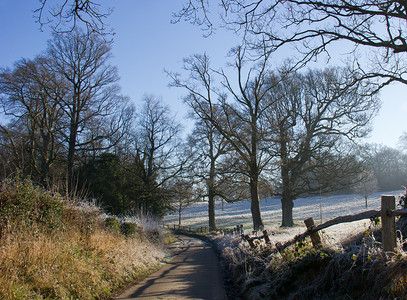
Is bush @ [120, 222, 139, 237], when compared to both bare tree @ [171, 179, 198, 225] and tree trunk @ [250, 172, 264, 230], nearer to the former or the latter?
tree trunk @ [250, 172, 264, 230]

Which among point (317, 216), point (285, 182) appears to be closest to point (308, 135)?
point (285, 182)

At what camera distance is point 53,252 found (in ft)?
23.0

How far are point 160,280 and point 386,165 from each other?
4201 cm

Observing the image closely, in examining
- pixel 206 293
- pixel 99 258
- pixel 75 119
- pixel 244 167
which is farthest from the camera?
pixel 75 119

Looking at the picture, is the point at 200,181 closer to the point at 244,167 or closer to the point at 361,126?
the point at 244,167

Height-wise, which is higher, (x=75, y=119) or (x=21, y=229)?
(x=75, y=119)

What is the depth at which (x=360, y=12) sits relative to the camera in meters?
7.32

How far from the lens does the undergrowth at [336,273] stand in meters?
4.46

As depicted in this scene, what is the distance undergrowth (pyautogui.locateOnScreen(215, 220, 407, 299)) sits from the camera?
4457 mm

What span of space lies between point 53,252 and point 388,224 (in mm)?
6484

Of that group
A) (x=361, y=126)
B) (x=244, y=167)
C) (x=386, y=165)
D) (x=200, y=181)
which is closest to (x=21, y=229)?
(x=244, y=167)

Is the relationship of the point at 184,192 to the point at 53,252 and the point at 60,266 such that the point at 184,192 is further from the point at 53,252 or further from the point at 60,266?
the point at 60,266

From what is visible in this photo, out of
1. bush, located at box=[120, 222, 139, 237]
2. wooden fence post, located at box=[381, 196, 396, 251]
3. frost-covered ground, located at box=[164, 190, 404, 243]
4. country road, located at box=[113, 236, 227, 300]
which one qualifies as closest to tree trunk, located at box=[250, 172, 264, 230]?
frost-covered ground, located at box=[164, 190, 404, 243]

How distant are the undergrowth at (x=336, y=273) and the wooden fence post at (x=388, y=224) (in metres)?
0.12
